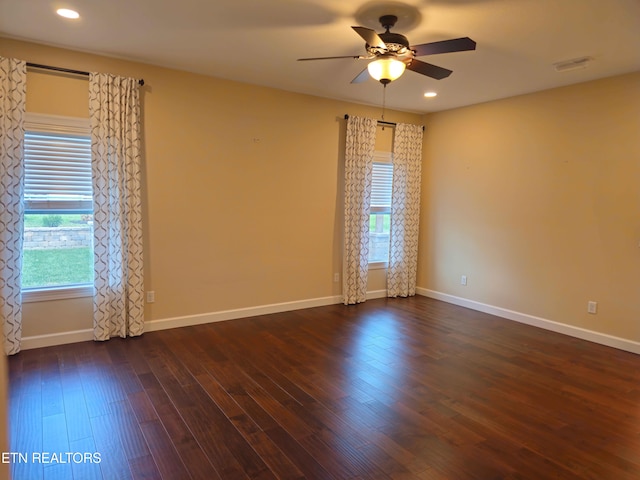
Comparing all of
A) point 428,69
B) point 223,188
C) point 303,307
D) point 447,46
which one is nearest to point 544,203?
point 428,69

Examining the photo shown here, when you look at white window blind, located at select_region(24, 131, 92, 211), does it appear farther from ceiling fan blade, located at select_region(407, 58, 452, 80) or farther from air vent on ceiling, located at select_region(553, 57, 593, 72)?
air vent on ceiling, located at select_region(553, 57, 593, 72)

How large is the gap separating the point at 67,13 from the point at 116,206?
1.65 meters

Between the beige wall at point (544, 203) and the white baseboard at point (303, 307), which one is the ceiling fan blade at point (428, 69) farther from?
the white baseboard at point (303, 307)

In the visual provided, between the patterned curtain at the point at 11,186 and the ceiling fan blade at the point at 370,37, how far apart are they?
2954mm

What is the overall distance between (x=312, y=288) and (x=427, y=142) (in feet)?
9.44

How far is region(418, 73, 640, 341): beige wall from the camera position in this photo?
405 cm

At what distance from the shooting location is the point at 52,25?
125 inches

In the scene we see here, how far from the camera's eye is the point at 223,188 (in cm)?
459

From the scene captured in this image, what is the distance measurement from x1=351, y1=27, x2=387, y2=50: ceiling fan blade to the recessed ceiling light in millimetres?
2116

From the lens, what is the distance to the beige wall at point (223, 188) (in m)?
3.85

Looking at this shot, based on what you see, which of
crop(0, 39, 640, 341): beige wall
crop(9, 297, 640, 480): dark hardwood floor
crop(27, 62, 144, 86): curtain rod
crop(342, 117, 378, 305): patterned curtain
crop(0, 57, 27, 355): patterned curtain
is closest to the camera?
crop(9, 297, 640, 480): dark hardwood floor

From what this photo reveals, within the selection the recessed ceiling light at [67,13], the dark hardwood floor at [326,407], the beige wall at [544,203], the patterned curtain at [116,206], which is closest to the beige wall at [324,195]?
the beige wall at [544,203]

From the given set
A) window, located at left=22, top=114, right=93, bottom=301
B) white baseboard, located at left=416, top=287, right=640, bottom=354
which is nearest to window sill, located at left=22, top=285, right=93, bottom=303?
window, located at left=22, top=114, right=93, bottom=301

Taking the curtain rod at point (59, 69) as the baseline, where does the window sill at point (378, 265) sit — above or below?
below
